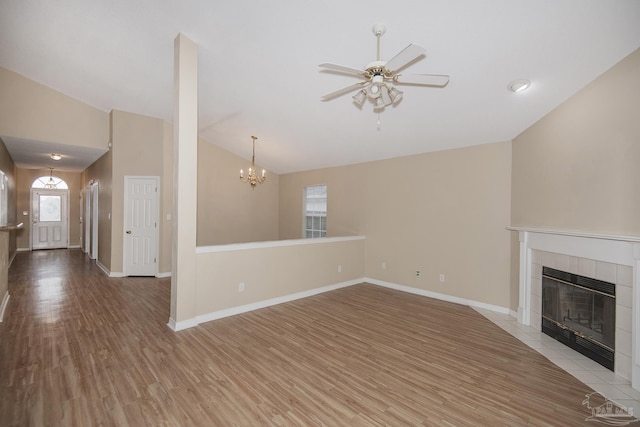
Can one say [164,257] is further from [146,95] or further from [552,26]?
[552,26]

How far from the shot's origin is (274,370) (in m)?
2.56

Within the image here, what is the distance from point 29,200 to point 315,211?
9346 millimetres

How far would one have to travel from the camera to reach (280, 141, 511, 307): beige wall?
427 centimetres

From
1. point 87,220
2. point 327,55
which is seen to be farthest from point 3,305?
point 87,220

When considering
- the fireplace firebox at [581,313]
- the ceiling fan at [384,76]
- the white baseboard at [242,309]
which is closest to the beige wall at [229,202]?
the white baseboard at [242,309]

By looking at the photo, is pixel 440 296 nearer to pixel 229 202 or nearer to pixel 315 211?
pixel 315 211

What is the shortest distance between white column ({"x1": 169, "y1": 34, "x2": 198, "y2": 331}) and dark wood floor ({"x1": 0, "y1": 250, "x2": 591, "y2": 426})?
376mm

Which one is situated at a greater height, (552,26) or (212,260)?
(552,26)

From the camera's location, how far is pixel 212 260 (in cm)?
372

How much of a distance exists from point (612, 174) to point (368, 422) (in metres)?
3.09

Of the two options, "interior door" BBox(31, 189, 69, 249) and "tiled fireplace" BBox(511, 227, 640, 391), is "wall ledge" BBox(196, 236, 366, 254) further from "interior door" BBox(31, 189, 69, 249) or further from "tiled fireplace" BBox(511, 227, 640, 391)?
"interior door" BBox(31, 189, 69, 249)

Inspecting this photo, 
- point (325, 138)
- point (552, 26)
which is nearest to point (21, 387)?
point (325, 138)

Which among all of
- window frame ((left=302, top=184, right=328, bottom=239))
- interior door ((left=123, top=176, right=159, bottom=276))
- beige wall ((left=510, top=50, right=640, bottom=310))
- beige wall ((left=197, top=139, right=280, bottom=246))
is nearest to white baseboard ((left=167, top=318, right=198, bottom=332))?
interior door ((left=123, top=176, right=159, bottom=276))

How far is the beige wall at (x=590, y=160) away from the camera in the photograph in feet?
8.21
